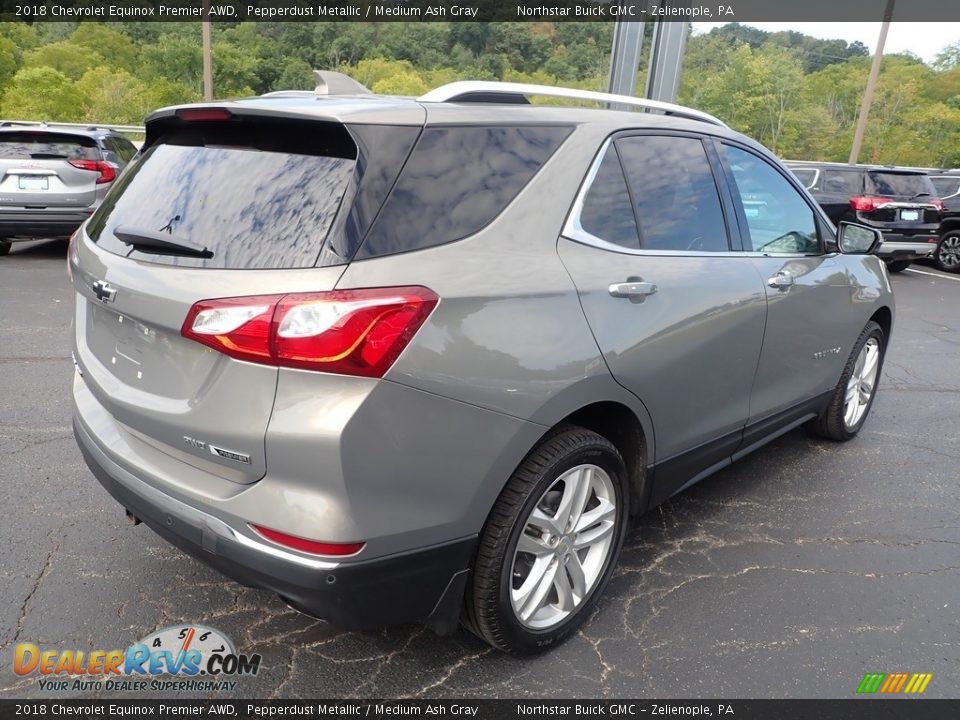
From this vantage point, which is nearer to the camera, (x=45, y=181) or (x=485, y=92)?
(x=485, y=92)

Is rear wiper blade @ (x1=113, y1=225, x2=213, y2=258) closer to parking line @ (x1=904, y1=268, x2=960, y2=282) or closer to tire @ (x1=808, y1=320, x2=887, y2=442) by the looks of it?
tire @ (x1=808, y1=320, x2=887, y2=442)

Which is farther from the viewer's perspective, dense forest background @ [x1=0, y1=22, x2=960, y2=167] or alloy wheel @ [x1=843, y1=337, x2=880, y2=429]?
dense forest background @ [x1=0, y1=22, x2=960, y2=167]

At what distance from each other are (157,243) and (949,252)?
1466 centimetres

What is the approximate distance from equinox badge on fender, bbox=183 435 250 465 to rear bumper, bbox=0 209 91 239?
8.15 meters

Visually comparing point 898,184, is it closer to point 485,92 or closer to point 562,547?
point 485,92

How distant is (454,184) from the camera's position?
6.57 feet

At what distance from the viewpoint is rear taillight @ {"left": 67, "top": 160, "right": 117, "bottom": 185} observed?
29.0 feet

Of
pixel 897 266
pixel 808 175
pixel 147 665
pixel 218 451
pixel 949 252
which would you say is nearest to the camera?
pixel 218 451

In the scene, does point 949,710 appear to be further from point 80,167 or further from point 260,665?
point 80,167

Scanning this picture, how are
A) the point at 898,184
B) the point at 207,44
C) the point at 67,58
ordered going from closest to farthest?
the point at 898,184
the point at 207,44
the point at 67,58

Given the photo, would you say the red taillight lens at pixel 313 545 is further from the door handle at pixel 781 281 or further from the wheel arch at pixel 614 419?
the door handle at pixel 781 281

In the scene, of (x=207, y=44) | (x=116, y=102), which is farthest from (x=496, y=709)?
(x=116, y=102)

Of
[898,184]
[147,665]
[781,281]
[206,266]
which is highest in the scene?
[206,266]

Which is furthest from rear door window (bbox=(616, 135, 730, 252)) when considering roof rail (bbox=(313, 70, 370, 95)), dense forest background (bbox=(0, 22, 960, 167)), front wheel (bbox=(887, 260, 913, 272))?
dense forest background (bbox=(0, 22, 960, 167))
